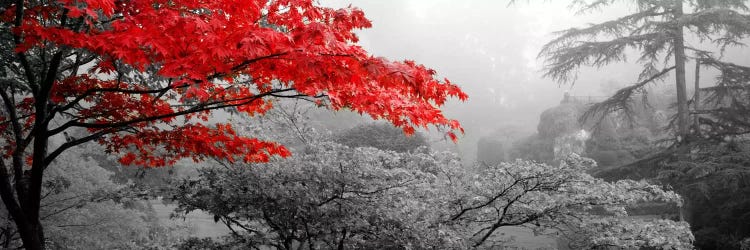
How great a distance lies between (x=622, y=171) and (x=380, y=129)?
25.6 ft

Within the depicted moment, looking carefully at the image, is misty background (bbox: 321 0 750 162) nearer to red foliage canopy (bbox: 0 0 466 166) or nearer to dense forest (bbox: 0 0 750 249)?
dense forest (bbox: 0 0 750 249)

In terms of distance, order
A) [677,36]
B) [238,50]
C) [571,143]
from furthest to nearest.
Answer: [571,143] → [677,36] → [238,50]

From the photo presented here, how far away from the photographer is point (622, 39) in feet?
37.9

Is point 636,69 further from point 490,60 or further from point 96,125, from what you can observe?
point 96,125

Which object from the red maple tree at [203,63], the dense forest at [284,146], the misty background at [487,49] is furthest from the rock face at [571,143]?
the red maple tree at [203,63]

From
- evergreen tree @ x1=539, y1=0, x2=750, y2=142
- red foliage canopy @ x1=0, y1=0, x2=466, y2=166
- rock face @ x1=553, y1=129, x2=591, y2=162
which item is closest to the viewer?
red foliage canopy @ x1=0, y1=0, x2=466, y2=166

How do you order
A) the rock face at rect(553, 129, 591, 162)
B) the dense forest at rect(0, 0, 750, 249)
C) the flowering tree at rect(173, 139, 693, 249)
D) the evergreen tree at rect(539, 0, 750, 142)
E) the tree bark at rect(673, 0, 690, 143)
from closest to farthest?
the dense forest at rect(0, 0, 750, 249)
the flowering tree at rect(173, 139, 693, 249)
the evergreen tree at rect(539, 0, 750, 142)
the tree bark at rect(673, 0, 690, 143)
the rock face at rect(553, 129, 591, 162)

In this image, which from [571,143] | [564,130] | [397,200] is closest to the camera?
[397,200]

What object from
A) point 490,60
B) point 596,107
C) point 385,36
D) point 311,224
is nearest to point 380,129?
point 596,107

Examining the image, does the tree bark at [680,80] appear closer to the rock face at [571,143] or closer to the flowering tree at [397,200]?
the flowering tree at [397,200]

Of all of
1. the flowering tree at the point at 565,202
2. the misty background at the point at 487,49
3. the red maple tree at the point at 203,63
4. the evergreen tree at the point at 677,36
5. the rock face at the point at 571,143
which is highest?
the misty background at the point at 487,49

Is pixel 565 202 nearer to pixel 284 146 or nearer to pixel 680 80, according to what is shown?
pixel 284 146

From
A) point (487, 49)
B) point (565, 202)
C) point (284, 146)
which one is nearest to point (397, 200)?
point (284, 146)

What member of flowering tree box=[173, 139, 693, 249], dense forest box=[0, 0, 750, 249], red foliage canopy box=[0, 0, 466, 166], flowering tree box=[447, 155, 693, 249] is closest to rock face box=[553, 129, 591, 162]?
dense forest box=[0, 0, 750, 249]
